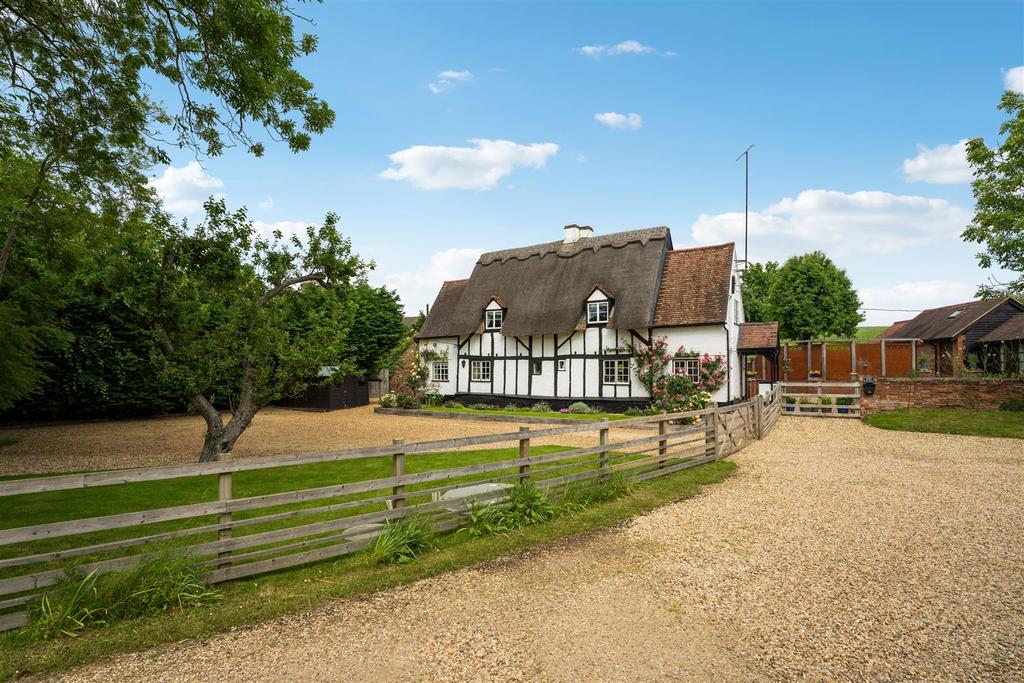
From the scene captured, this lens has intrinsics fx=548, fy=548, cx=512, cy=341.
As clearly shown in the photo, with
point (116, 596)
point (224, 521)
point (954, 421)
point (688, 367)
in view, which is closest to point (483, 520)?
point (224, 521)

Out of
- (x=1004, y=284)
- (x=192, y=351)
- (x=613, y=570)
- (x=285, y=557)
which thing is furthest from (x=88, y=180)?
(x=1004, y=284)

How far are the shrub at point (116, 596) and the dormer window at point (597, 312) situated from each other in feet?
67.3

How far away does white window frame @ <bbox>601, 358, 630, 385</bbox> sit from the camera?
23547 mm

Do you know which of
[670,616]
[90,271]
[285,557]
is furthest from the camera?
[90,271]

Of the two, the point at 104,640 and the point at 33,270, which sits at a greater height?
the point at 33,270

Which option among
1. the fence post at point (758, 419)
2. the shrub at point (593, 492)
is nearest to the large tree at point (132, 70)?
the shrub at point (593, 492)

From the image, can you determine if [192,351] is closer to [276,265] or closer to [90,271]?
[276,265]

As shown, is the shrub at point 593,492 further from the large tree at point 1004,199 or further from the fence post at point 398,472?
the large tree at point 1004,199

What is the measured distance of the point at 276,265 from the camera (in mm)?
11875

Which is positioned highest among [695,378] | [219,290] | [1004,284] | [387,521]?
[1004,284]

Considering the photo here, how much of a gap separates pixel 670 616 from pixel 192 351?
10.5 m

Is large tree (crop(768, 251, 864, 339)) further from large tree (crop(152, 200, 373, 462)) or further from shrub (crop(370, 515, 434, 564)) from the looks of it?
shrub (crop(370, 515, 434, 564))

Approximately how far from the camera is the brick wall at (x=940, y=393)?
18156mm

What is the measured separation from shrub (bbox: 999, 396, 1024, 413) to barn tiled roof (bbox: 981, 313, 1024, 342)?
11598 mm
